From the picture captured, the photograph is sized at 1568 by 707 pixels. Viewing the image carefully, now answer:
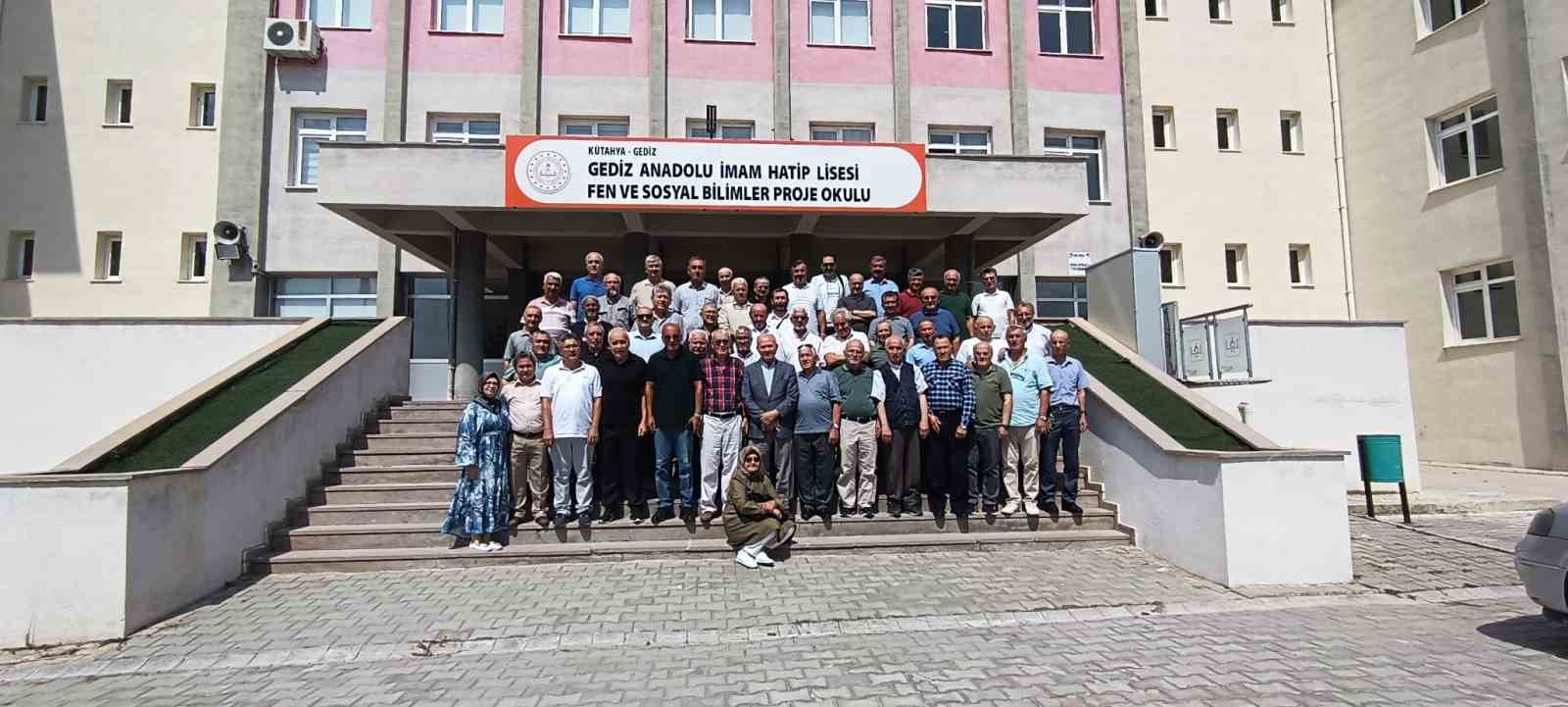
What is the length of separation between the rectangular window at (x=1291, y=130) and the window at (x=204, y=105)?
77.5 ft

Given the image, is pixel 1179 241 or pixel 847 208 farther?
pixel 1179 241

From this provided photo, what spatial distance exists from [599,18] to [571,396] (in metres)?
12.3

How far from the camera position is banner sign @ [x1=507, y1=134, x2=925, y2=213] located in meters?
10.6

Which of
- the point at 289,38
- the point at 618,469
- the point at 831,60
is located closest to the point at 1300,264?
the point at 831,60

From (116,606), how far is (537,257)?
9226 millimetres

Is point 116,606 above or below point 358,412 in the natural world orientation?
below

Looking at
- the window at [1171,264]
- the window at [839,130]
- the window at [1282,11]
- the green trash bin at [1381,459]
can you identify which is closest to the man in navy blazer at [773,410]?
the green trash bin at [1381,459]

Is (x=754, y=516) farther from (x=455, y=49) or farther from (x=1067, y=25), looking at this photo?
(x=1067, y=25)

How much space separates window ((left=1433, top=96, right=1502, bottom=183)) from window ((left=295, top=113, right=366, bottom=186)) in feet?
76.1

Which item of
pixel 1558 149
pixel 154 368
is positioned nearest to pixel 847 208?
pixel 154 368

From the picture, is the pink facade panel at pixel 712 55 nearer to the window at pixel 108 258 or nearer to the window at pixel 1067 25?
the window at pixel 1067 25

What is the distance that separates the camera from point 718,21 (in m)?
16.9

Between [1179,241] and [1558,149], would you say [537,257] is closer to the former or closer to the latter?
[1179,241]

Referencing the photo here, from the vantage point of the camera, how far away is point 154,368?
10172mm
